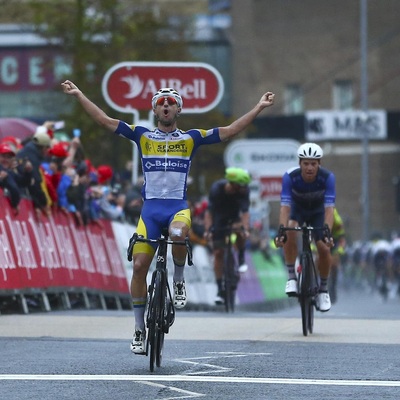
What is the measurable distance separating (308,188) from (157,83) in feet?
31.8

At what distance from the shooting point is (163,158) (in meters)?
12.7

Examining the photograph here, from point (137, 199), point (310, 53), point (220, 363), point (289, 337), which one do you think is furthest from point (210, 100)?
point (310, 53)

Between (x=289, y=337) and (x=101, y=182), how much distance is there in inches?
381

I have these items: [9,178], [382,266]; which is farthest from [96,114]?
[382,266]

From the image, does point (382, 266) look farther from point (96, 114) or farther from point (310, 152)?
point (96, 114)

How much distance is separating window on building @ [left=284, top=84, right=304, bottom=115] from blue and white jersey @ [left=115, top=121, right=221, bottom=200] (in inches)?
2522

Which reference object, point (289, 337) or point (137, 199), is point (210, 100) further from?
point (289, 337)

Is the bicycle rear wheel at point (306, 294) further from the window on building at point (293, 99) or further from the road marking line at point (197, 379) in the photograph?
the window on building at point (293, 99)

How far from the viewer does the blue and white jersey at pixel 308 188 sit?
16281mm

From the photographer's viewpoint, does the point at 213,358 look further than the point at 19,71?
No

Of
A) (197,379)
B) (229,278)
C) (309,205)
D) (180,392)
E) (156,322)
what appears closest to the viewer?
(180,392)

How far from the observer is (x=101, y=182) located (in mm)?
24719

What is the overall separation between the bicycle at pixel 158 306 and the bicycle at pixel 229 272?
888 centimetres

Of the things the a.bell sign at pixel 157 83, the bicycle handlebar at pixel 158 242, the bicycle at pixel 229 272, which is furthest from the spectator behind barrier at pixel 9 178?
the a.bell sign at pixel 157 83
